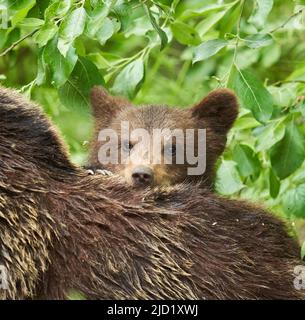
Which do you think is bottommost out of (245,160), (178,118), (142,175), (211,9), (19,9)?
(245,160)

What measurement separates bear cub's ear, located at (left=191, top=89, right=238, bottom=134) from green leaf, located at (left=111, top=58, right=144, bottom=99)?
42 centimetres

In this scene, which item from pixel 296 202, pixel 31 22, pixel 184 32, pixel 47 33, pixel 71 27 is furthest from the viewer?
pixel 184 32

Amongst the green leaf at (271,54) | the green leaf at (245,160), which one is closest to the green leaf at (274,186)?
the green leaf at (245,160)

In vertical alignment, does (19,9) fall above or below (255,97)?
above

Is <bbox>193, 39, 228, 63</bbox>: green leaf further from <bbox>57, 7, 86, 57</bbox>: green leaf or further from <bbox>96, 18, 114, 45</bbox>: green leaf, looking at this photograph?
<bbox>57, 7, 86, 57</bbox>: green leaf

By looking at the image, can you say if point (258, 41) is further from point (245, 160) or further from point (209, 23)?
point (209, 23)

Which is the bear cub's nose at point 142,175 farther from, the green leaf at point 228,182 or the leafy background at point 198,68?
the green leaf at point 228,182

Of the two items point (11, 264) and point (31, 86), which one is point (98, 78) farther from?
point (11, 264)

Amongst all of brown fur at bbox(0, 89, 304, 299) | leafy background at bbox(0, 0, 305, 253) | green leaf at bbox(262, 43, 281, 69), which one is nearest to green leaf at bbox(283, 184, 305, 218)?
leafy background at bbox(0, 0, 305, 253)

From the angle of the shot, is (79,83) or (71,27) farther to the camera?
(79,83)

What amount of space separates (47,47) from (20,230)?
43.1 inches

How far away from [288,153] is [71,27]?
67.1 inches

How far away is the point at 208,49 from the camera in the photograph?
4.94 metres

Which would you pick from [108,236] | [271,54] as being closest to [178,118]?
[108,236]
